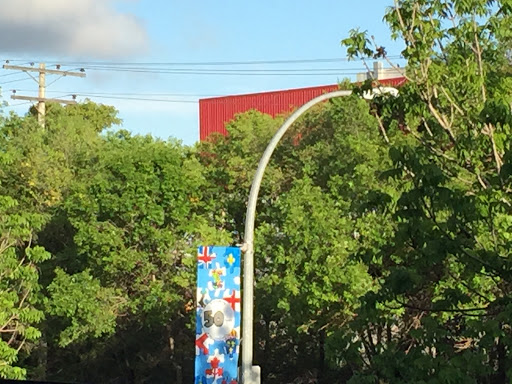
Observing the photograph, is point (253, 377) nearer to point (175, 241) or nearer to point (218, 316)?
point (218, 316)

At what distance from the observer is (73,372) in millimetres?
40656

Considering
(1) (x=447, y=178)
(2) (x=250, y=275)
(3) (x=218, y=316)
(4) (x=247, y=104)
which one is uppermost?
(4) (x=247, y=104)

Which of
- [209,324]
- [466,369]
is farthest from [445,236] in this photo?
[209,324]

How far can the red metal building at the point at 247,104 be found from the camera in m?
49.8

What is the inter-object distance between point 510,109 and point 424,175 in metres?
1.10

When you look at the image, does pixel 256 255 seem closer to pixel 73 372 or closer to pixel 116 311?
pixel 116 311

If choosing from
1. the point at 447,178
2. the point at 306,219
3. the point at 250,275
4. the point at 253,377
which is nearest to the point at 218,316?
the point at 250,275

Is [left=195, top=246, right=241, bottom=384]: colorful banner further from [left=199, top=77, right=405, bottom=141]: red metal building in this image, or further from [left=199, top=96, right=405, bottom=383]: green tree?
[left=199, top=77, right=405, bottom=141]: red metal building

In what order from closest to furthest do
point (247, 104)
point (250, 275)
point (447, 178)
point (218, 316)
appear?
point (447, 178), point (250, 275), point (218, 316), point (247, 104)

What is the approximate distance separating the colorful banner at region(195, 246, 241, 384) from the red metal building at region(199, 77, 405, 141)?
1227 inches

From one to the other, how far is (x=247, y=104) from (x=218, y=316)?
1444 inches

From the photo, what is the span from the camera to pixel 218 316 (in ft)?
53.7

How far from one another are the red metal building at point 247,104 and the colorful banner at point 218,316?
102 feet

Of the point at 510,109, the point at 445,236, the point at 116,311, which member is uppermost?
the point at 510,109
